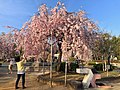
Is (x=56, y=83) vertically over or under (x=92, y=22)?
under

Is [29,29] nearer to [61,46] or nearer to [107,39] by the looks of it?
[61,46]

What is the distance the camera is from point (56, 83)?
1452 centimetres

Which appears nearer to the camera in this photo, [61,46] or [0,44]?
[61,46]

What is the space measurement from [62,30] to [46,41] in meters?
1.60

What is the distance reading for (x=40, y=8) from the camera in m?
19.4

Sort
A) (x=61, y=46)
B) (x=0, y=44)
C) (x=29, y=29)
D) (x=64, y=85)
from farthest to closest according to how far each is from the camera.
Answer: (x=0, y=44), (x=29, y=29), (x=61, y=46), (x=64, y=85)

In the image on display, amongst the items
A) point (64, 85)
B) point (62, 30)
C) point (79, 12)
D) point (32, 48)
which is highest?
point (79, 12)

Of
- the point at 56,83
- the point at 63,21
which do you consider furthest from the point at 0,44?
the point at 56,83

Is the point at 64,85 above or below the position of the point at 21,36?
below

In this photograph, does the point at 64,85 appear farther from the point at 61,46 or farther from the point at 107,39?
the point at 107,39

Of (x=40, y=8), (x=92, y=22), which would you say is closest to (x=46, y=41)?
(x=40, y=8)

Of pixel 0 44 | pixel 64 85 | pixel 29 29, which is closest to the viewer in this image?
pixel 64 85

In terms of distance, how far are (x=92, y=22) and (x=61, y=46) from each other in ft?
10.9

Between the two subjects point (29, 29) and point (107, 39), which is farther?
point (107, 39)
